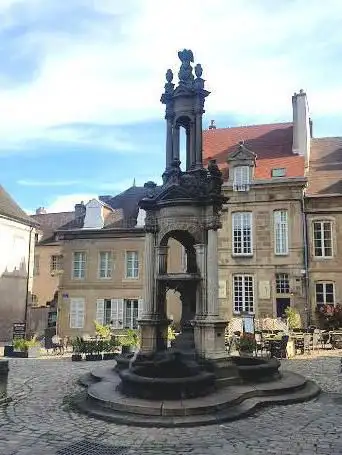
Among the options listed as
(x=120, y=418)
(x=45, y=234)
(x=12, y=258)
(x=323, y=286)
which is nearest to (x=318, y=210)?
(x=323, y=286)

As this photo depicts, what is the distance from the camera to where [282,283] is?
77.9 ft

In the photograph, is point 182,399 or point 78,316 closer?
point 182,399

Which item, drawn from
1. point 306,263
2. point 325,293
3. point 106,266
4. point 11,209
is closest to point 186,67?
point 306,263

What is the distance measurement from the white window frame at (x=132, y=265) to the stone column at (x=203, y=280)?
620 inches

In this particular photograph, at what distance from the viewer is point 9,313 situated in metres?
25.9

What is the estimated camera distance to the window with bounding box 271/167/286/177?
80.6 ft

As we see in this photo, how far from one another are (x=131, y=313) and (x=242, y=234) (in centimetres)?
749

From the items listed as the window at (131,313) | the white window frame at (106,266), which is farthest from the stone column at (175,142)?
the white window frame at (106,266)

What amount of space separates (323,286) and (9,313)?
16.8 m

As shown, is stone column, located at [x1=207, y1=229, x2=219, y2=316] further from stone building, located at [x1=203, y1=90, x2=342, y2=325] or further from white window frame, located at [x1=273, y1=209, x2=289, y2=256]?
white window frame, located at [x1=273, y1=209, x2=289, y2=256]

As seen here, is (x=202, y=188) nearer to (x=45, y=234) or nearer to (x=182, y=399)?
(x=182, y=399)

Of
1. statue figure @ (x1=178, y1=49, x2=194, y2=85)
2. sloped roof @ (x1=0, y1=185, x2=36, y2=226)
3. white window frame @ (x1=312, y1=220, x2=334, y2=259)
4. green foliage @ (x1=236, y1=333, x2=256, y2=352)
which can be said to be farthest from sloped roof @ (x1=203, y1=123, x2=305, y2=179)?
statue figure @ (x1=178, y1=49, x2=194, y2=85)

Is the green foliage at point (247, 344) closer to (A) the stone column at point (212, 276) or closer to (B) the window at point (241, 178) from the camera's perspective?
(A) the stone column at point (212, 276)

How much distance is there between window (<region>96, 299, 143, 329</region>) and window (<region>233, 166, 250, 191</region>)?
815cm
